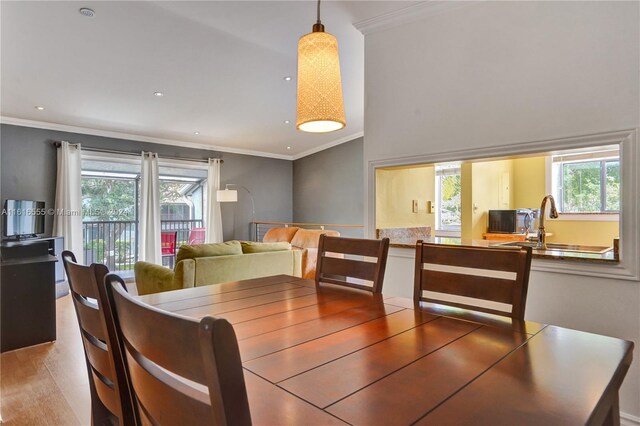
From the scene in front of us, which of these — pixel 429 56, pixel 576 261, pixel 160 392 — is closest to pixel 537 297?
pixel 576 261

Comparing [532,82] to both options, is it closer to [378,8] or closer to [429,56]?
[429,56]

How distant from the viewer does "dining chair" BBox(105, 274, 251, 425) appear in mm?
409

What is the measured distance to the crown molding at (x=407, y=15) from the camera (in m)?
2.41

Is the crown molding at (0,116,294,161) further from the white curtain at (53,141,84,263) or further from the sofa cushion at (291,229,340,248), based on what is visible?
the sofa cushion at (291,229,340,248)

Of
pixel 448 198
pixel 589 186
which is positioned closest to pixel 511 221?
pixel 589 186

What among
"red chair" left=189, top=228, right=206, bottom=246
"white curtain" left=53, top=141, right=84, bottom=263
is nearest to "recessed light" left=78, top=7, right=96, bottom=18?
"white curtain" left=53, top=141, right=84, bottom=263

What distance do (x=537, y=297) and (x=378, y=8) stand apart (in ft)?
7.71

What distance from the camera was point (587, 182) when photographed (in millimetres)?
4801

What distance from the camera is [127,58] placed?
359 cm

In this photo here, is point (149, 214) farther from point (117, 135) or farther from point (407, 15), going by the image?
point (407, 15)

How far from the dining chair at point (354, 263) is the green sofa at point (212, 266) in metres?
1.64

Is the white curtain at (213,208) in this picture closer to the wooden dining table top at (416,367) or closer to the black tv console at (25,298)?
the black tv console at (25,298)

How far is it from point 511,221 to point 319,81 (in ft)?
13.8

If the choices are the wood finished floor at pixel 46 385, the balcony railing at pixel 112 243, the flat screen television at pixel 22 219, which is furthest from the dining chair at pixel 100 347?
the balcony railing at pixel 112 243
